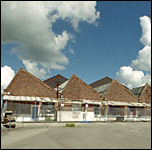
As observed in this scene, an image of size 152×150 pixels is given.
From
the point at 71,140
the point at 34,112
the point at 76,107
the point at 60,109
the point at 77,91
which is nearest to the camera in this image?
the point at 71,140

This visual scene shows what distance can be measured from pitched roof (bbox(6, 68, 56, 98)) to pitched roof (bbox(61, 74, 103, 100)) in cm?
265

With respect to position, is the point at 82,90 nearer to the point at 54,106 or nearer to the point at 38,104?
the point at 54,106

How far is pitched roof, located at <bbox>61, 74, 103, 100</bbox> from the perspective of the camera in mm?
28062

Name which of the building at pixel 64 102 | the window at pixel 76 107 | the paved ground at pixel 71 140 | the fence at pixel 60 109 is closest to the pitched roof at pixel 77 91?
the building at pixel 64 102

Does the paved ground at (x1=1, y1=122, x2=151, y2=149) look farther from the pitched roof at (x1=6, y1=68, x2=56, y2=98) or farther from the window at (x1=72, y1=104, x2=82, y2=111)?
the window at (x1=72, y1=104, x2=82, y2=111)

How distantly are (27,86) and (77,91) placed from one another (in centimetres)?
891

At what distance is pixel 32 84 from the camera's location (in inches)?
1035

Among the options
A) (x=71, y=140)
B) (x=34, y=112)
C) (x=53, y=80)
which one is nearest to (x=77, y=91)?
(x=34, y=112)

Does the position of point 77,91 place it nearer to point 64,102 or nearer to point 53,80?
point 64,102

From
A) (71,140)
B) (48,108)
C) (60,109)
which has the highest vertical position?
(48,108)

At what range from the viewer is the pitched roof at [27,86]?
2498cm

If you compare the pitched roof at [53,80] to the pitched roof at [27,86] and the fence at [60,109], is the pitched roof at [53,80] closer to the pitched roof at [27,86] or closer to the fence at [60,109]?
the pitched roof at [27,86]

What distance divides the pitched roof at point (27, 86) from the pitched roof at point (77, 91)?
265 cm

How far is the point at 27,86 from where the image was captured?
25.9 meters
